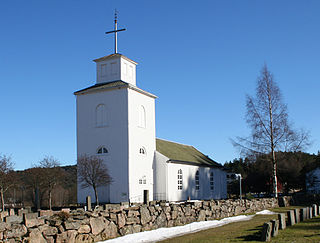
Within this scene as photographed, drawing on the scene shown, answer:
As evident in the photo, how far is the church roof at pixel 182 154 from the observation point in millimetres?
40650

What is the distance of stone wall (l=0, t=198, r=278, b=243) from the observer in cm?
1033

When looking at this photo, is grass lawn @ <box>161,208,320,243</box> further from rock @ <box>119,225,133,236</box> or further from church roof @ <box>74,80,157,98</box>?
church roof @ <box>74,80,157,98</box>

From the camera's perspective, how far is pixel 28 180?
40406mm

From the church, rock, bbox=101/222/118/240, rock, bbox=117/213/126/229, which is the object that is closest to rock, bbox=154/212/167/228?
rock, bbox=117/213/126/229

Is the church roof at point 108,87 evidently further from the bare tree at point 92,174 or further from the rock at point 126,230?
the rock at point 126,230

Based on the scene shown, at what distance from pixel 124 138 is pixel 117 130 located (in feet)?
3.61

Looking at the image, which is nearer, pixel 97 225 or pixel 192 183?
pixel 97 225

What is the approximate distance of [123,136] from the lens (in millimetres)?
35500

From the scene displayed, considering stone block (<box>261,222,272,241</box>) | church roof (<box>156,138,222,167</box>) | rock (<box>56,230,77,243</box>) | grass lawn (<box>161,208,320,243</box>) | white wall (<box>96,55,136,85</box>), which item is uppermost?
white wall (<box>96,55,136,85</box>)

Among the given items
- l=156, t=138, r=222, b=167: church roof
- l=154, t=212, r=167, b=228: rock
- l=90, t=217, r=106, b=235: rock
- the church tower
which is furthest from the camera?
l=156, t=138, r=222, b=167: church roof

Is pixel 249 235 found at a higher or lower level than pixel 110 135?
lower

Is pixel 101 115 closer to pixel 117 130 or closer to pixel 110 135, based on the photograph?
pixel 110 135

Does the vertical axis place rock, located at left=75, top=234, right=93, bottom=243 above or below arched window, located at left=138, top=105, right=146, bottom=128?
below

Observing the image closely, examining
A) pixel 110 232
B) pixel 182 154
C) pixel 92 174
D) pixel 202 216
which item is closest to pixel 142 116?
pixel 92 174
